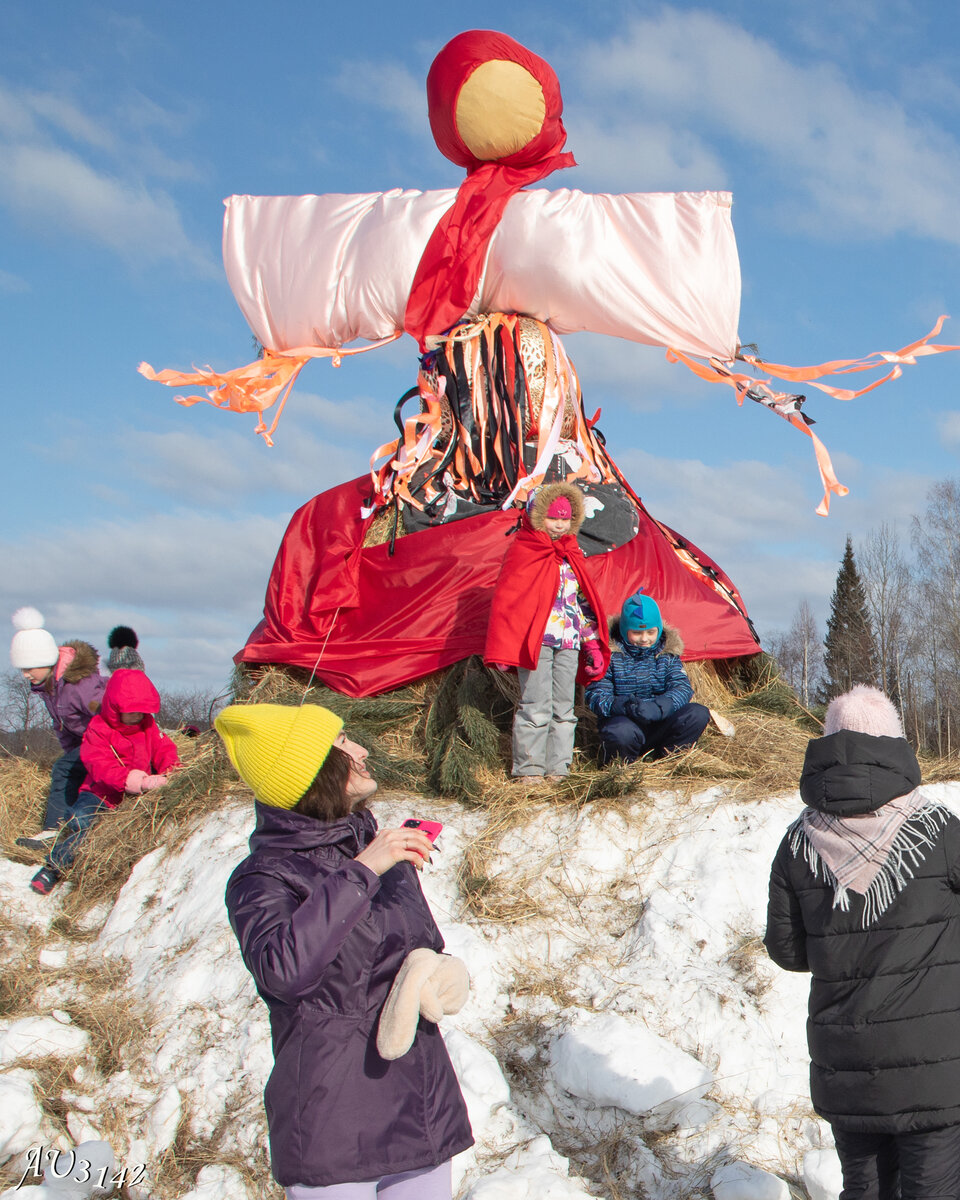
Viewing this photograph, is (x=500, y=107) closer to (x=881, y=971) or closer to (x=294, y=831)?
(x=294, y=831)

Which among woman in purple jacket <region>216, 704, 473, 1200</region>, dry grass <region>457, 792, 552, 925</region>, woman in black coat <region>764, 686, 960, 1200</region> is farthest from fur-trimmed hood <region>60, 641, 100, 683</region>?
woman in black coat <region>764, 686, 960, 1200</region>

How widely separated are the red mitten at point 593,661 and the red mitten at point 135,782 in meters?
2.54

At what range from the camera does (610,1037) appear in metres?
3.79

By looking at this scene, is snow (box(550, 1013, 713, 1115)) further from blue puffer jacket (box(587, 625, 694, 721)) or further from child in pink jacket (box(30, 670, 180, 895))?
child in pink jacket (box(30, 670, 180, 895))

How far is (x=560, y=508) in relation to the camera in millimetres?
5422

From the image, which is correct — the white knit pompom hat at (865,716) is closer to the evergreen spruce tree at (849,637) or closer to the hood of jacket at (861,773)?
the hood of jacket at (861,773)

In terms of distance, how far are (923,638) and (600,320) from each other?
17.5 meters

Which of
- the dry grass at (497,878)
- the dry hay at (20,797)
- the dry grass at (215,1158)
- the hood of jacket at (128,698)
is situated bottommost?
the dry grass at (215,1158)

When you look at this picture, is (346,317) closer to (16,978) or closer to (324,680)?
(324,680)

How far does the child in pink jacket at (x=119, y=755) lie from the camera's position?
239 inches

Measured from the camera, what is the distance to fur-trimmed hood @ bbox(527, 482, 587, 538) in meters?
5.41

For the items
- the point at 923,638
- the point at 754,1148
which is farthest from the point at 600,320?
the point at 923,638

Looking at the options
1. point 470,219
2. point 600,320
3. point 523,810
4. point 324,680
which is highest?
point 470,219

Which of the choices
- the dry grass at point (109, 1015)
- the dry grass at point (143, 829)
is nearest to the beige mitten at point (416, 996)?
the dry grass at point (109, 1015)
